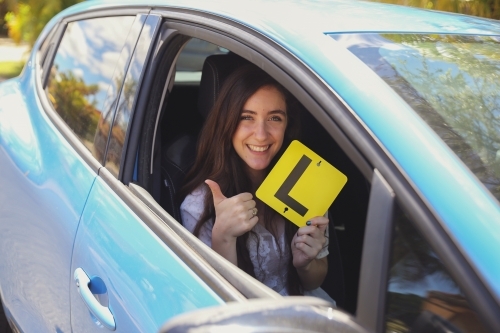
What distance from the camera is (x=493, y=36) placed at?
1.82 m

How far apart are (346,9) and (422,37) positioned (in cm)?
26

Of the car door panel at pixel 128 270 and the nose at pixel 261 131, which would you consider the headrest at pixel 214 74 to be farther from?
the car door panel at pixel 128 270

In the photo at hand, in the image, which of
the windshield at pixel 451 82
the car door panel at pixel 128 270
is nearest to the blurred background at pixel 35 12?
the windshield at pixel 451 82

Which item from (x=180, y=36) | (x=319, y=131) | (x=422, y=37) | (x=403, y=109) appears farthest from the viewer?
(x=319, y=131)

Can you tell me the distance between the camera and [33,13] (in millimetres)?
6832

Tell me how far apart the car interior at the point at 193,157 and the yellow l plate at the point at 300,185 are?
0.67 ft

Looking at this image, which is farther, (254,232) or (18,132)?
(18,132)

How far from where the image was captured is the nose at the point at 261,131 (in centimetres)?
208

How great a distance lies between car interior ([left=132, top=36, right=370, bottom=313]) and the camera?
201cm

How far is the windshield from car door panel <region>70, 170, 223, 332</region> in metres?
0.60

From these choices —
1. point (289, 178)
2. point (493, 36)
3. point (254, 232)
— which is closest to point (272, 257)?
point (254, 232)

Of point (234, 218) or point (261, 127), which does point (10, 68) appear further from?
point (234, 218)

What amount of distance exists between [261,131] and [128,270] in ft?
2.30

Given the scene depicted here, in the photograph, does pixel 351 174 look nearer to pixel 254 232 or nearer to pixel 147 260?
pixel 254 232
